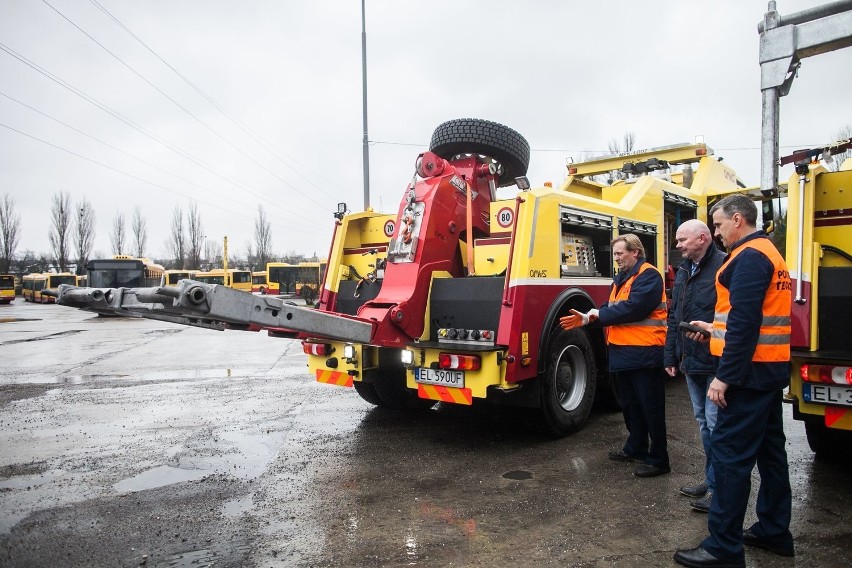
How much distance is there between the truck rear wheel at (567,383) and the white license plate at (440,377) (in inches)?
31.0

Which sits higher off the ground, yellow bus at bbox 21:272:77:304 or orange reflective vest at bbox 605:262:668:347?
orange reflective vest at bbox 605:262:668:347

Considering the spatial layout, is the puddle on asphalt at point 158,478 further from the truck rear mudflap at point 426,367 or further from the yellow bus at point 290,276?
the yellow bus at point 290,276

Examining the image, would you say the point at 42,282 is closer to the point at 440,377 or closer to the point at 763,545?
the point at 440,377

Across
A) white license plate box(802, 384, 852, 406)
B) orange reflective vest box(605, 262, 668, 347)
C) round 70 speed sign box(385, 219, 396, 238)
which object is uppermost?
round 70 speed sign box(385, 219, 396, 238)

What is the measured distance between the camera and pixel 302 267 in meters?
44.0

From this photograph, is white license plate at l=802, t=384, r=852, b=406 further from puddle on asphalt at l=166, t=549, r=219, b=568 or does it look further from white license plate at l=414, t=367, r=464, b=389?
puddle on asphalt at l=166, t=549, r=219, b=568

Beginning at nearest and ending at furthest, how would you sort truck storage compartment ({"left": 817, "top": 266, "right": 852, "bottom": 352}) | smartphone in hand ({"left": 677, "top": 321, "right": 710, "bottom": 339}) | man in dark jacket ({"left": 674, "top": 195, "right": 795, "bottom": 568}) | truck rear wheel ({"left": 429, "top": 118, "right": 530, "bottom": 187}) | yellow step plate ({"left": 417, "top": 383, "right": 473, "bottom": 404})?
man in dark jacket ({"left": 674, "top": 195, "right": 795, "bottom": 568}) → smartphone in hand ({"left": 677, "top": 321, "right": 710, "bottom": 339}) → truck storage compartment ({"left": 817, "top": 266, "right": 852, "bottom": 352}) → yellow step plate ({"left": 417, "top": 383, "right": 473, "bottom": 404}) → truck rear wheel ({"left": 429, "top": 118, "right": 530, "bottom": 187})

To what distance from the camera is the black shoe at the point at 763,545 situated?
10.3 ft

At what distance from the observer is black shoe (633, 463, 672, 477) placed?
4.37 m

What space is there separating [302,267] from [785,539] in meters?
42.5

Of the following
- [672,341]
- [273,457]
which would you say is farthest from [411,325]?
[672,341]

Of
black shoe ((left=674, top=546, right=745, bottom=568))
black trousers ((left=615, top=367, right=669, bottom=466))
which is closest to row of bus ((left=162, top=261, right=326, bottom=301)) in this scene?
black trousers ((left=615, top=367, right=669, bottom=466))

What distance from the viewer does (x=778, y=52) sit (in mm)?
4527

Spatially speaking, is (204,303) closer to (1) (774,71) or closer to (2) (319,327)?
(2) (319,327)
